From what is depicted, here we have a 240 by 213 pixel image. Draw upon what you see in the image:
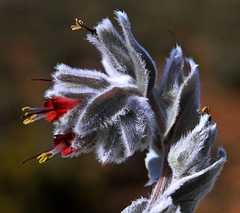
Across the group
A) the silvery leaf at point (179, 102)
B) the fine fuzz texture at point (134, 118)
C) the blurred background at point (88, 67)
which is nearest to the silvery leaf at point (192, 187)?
the fine fuzz texture at point (134, 118)

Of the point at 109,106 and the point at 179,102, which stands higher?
the point at 109,106

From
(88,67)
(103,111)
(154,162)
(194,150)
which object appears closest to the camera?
(194,150)

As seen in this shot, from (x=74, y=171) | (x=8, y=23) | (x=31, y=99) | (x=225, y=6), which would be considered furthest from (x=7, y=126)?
(x=225, y=6)

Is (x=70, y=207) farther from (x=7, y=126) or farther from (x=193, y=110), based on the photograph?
(x=193, y=110)

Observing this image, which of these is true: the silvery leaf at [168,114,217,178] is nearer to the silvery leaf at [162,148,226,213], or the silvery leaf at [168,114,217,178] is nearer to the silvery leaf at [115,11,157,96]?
the silvery leaf at [162,148,226,213]

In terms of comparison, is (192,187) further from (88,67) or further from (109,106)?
(88,67)

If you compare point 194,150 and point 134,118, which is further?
point 134,118

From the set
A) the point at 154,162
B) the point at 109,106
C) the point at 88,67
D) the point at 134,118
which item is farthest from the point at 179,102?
the point at 88,67
